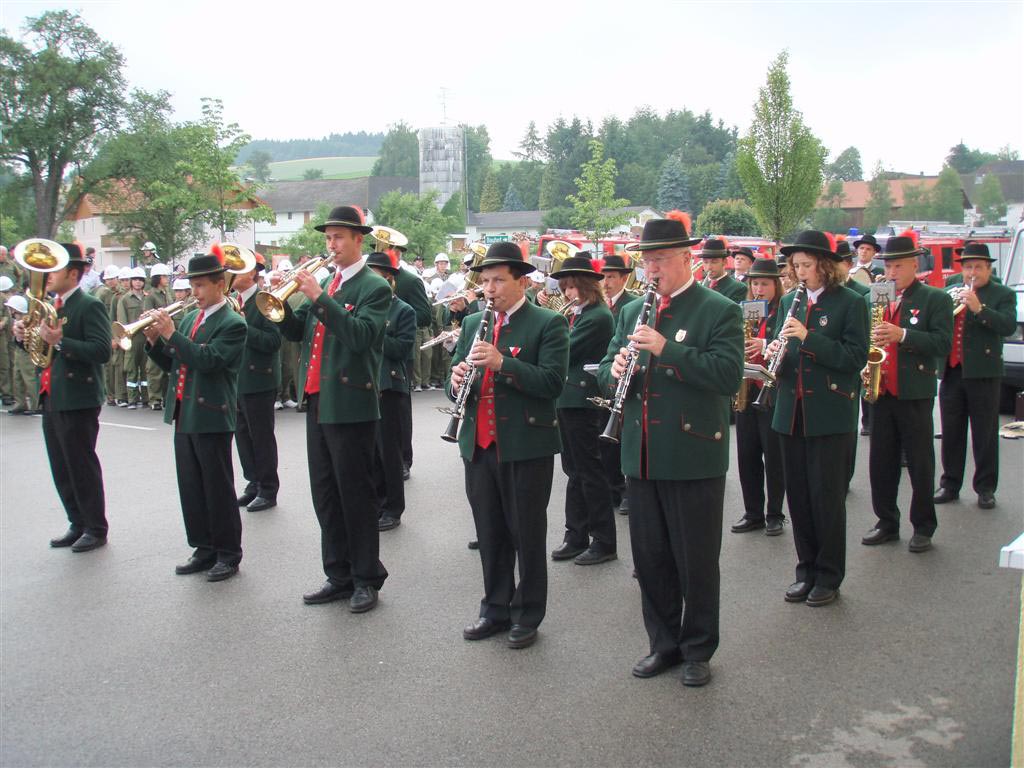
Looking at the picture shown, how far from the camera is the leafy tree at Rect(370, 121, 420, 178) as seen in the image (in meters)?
141

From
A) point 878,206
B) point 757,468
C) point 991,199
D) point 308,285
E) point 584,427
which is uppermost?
point 991,199

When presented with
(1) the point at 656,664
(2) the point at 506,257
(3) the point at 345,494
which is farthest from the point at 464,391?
(1) the point at 656,664

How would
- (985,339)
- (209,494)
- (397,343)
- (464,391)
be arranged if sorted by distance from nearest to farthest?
(464,391) → (209,494) → (397,343) → (985,339)

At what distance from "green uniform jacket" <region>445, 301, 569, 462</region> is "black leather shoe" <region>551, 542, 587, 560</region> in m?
1.73

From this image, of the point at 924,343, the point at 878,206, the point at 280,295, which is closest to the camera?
the point at 280,295

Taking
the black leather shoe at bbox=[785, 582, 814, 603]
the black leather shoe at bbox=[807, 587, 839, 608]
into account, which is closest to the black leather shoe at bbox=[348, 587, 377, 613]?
the black leather shoe at bbox=[785, 582, 814, 603]

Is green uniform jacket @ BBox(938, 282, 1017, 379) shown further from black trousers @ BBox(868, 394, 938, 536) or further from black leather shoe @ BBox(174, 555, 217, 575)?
black leather shoe @ BBox(174, 555, 217, 575)

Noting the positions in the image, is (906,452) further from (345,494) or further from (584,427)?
(345,494)

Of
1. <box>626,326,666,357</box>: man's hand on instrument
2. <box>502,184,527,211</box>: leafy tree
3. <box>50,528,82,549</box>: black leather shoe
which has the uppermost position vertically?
<box>502,184,527,211</box>: leafy tree

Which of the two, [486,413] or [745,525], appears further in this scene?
[745,525]

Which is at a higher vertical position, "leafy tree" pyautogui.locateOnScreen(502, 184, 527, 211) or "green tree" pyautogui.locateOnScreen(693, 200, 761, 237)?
"leafy tree" pyautogui.locateOnScreen(502, 184, 527, 211)

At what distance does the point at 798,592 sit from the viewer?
20.0 feet

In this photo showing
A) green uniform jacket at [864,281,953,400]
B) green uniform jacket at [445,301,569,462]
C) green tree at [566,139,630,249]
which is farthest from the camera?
green tree at [566,139,630,249]

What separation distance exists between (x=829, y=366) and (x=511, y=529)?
220 centimetres
